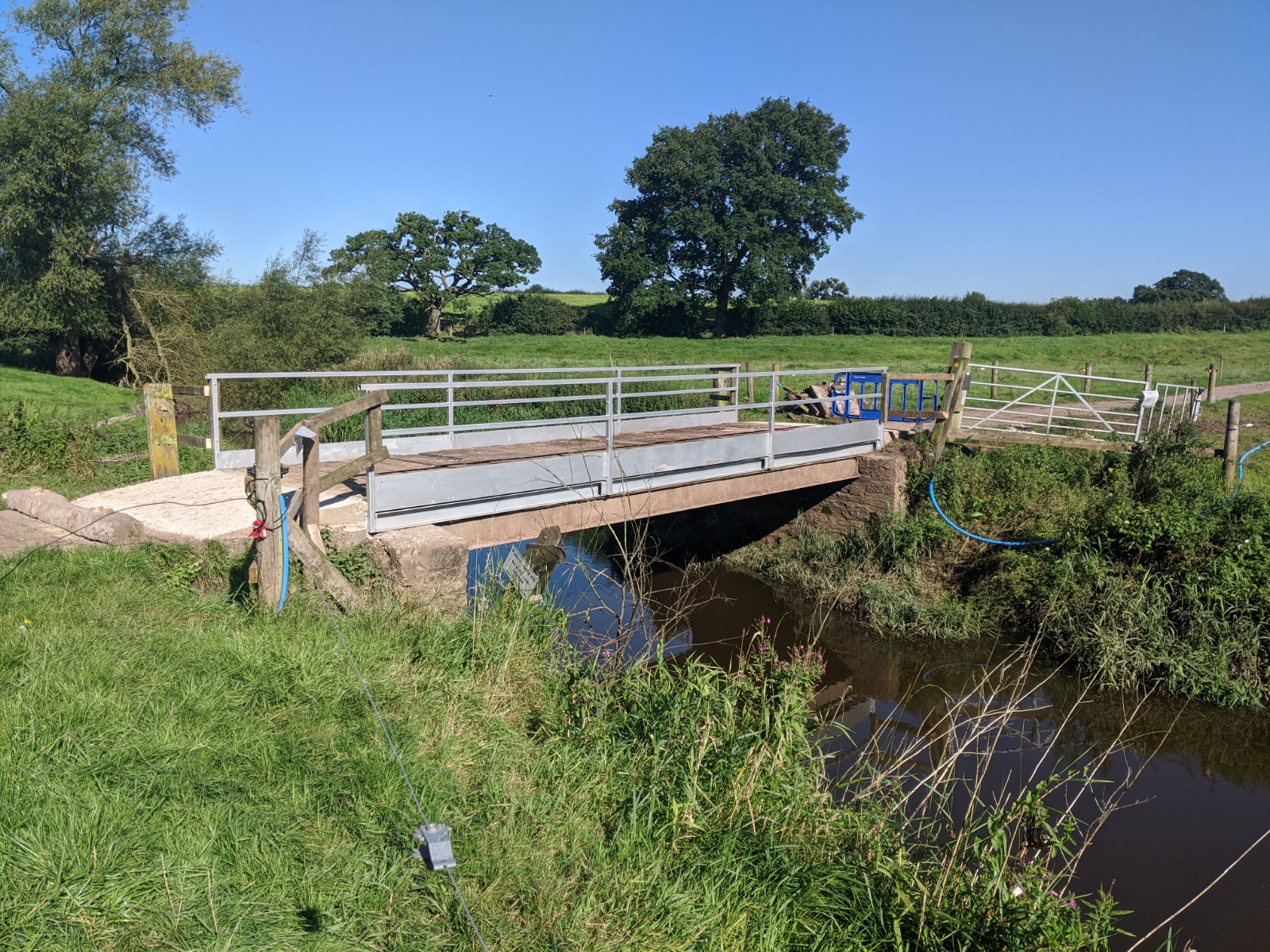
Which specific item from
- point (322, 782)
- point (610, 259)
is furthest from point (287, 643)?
point (610, 259)

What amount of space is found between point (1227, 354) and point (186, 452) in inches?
1602

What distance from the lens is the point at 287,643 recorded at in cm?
540

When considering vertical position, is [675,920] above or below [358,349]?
below

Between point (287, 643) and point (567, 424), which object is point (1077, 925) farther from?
point (567, 424)

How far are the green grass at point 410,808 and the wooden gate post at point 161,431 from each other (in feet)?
14.7

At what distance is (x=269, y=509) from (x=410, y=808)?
107 inches

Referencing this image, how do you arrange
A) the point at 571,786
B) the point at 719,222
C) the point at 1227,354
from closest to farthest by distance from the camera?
the point at 571,786, the point at 1227,354, the point at 719,222

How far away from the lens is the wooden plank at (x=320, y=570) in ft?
20.5

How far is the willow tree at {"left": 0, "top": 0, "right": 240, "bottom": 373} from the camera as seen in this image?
1038 inches

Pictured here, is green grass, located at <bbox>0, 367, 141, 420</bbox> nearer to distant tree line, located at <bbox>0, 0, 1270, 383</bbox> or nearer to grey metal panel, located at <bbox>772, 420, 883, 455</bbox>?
distant tree line, located at <bbox>0, 0, 1270, 383</bbox>

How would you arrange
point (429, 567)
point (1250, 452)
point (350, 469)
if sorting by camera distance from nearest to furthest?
point (350, 469) → point (429, 567) → point (1250, 452)

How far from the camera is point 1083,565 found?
10742 millimetres

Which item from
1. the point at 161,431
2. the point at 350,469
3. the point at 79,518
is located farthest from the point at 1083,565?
the point at 161,431

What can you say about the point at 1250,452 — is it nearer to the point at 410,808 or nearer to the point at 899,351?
the point at 410,808
